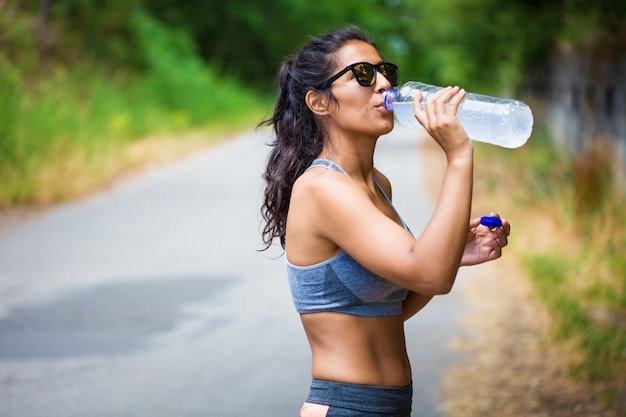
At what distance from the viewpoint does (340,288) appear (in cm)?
263

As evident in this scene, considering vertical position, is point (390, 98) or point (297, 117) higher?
point (390, 98)

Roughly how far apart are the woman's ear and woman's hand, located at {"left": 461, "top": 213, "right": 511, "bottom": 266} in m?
0.51

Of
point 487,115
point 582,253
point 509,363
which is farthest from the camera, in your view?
point 582,253

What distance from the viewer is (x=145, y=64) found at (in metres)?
26.0

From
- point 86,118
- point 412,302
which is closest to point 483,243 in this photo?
point 412,302

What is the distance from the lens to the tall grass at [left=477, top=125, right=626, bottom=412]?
5863mm

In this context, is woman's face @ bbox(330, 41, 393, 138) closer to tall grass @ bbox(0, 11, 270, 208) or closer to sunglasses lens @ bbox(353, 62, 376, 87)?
sunglasses lens @ bbox(353, 62, 376, 87)

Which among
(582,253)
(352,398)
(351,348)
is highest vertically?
(351,348)

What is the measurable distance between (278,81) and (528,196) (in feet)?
26.2

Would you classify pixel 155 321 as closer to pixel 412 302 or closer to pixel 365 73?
pixel 412 302

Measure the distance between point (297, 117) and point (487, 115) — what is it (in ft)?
1.72

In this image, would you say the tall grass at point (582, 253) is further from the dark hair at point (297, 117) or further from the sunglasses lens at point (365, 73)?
the sunglasses lens at point (365, 73)

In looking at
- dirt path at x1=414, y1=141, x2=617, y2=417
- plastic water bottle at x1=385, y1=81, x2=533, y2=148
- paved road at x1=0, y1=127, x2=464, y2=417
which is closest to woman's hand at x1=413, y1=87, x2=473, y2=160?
plastic water bottle at x1=385, y1=81, x2=533, y2=148

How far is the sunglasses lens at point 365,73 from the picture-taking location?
8.88 feet
